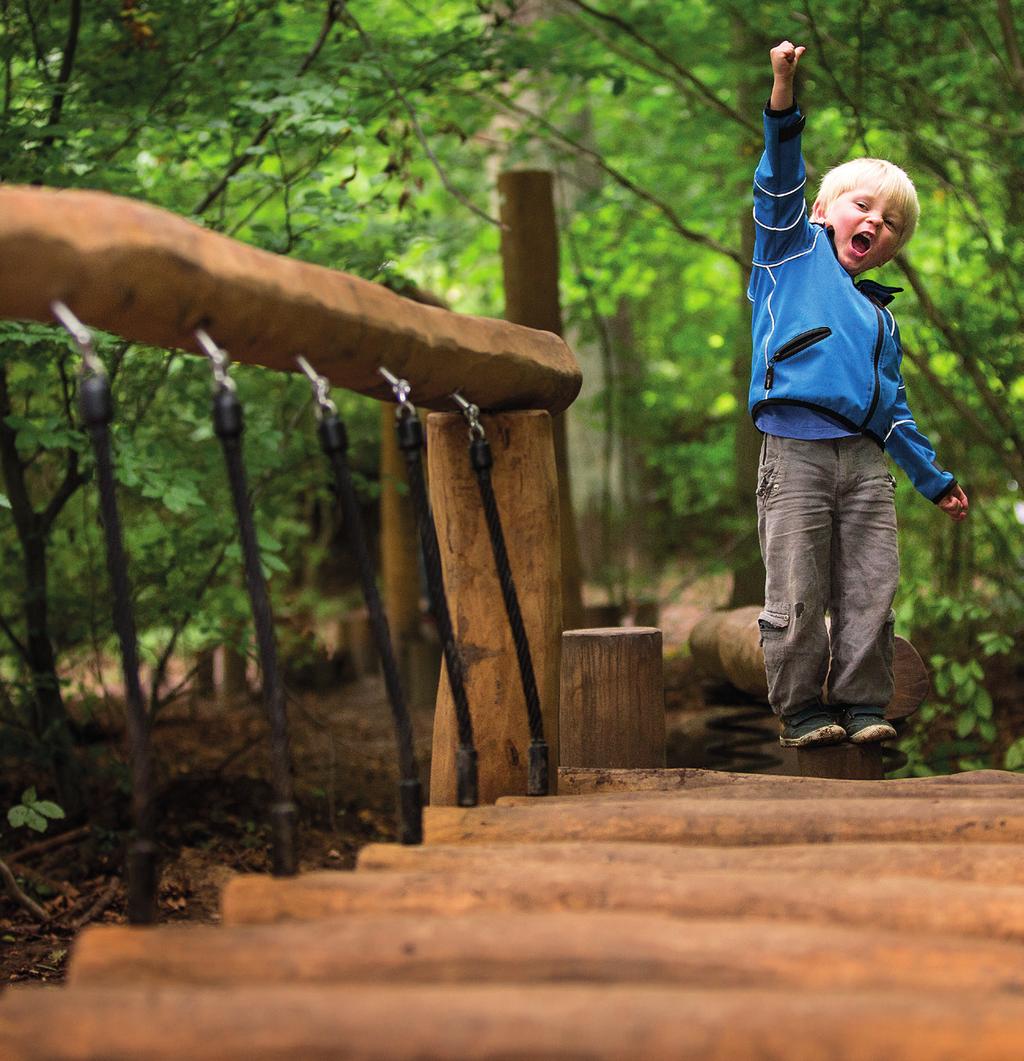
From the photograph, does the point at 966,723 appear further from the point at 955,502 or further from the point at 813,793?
the point at 813,793

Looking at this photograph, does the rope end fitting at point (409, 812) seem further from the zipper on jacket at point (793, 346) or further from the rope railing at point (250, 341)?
the zipper on jacket at point (793, 346)

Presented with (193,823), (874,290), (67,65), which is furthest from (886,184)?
(193,823)

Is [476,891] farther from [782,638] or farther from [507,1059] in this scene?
[782,638]

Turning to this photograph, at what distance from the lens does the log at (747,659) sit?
146 inches

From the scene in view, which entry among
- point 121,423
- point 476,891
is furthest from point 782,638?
point 121,423

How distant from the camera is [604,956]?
159 centimetres

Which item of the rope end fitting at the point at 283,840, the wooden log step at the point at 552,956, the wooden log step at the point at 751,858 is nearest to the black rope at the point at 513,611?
the wooden log step at the point at 751,858

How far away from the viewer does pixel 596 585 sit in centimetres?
1012

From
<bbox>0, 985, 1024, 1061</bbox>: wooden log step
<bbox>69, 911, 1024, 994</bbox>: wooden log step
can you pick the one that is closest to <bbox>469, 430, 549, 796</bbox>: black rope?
<bbox>69, 911, 1024, 994</bbox>: wooden log step

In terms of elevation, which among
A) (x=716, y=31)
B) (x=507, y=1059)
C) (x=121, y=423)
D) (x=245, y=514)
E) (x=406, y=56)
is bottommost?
(x=507, y=1059)

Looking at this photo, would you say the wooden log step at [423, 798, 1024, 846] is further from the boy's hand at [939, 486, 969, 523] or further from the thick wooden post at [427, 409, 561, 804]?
the boy's hand at [939, 486, 969, 523]

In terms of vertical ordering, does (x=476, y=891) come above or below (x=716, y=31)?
below

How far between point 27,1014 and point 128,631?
60cm

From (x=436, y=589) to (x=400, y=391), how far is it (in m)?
0.35
